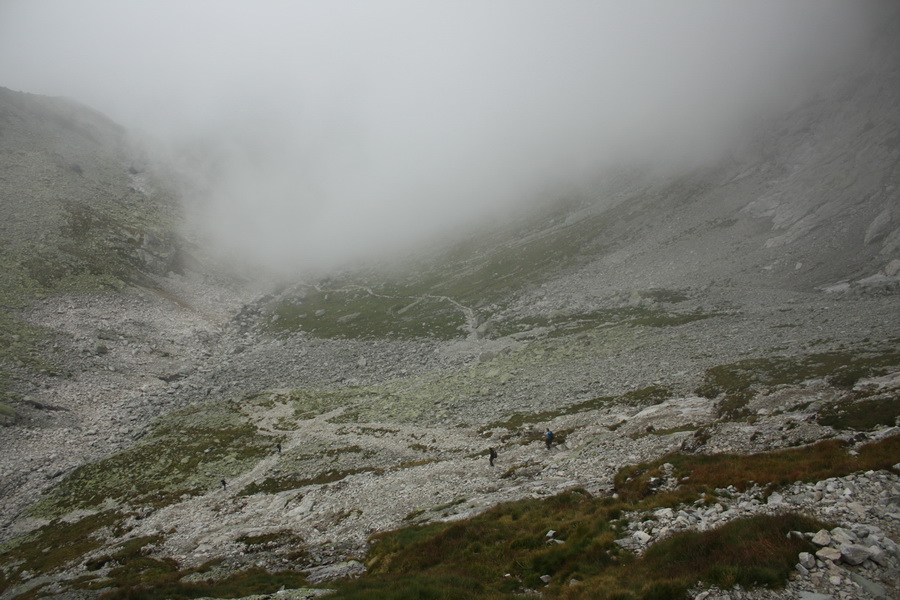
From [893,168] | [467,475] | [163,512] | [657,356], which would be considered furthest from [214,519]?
[893,168]

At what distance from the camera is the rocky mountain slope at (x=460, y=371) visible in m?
26.3

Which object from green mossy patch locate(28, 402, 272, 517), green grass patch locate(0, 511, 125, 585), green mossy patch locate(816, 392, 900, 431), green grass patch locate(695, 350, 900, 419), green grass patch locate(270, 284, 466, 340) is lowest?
green grass patch locate(695, 350, 900, 419)

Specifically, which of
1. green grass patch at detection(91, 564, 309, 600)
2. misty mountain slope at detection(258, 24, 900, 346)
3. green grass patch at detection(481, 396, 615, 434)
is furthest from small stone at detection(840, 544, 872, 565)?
misty mountain slope at detection(258, 24, 900, 346)

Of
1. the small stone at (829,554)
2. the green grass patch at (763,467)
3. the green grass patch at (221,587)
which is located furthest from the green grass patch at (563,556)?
the green grass patch at (221,587)

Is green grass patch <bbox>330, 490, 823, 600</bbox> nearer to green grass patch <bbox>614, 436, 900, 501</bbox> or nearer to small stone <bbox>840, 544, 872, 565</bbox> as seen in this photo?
small stone <bbox>840, 544, 872, 565</bbox>

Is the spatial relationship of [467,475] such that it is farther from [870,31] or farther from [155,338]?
[870,31]

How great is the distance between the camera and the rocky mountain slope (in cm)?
2628

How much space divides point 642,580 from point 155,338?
350 ft

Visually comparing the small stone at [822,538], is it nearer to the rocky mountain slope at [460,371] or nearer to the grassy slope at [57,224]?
the rocky mountain slope at [460,371]

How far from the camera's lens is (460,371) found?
234 ft

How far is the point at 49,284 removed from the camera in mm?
94562

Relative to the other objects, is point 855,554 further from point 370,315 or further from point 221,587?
point 370,315

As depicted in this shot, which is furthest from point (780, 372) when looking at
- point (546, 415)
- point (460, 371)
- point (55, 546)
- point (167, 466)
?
point (55, 546)

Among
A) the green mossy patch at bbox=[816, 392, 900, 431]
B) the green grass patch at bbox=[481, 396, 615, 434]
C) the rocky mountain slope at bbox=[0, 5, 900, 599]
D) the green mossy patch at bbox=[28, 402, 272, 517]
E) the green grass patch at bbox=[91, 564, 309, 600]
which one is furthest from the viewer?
the green grass patch at bbox=[481, 396, 615, 434]
